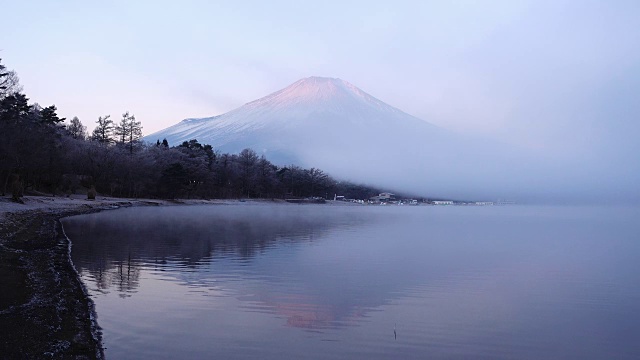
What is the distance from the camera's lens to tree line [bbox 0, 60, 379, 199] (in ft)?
139

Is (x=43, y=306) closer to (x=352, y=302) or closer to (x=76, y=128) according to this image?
(x=352, y=302)

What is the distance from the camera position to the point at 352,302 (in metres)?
14.2

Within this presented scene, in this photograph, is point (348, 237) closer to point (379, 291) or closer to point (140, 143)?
point (379, 291)

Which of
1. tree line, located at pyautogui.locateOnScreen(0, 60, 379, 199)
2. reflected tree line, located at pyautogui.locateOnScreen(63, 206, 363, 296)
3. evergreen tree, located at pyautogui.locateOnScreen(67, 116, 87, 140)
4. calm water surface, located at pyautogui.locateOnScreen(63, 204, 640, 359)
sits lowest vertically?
calm water surface, located at pyautogui.locateOnScreen(63, 204, 640, 359)

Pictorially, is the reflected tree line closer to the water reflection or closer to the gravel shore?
the water reflection

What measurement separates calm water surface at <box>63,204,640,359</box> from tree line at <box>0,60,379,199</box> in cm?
2035

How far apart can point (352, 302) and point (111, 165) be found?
6917 cm

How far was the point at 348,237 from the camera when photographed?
3531 cm

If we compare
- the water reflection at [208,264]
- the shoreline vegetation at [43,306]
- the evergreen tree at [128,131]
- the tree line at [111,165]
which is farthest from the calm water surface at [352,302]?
the evergreen tree at [128,131]

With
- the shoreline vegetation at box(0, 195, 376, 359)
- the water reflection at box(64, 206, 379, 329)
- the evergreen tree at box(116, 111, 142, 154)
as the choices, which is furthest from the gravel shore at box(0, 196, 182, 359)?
the evergreen tree at box(116, 111, 142, 154)

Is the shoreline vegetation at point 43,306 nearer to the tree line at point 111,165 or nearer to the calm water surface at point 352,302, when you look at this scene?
the calm water surface at point 352,302

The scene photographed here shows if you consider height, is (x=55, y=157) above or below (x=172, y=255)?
above

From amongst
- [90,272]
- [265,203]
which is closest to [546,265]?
[90,272]

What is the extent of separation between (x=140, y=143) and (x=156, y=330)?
93411 millimetres
